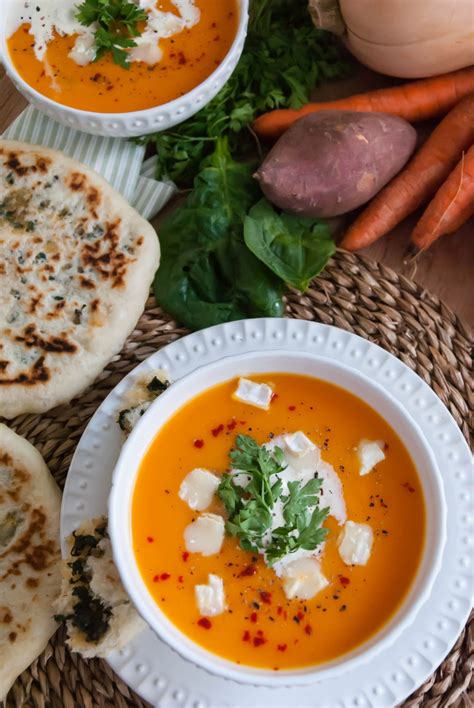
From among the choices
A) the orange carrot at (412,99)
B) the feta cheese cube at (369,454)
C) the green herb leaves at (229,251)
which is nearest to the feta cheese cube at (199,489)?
the feta cheese cube at (369,454)

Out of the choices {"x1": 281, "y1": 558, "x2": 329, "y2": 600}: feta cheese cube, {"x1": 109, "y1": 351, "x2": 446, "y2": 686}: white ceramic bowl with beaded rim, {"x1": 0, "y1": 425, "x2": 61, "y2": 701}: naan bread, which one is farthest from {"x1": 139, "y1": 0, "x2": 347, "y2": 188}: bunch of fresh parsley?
{"x1": 281, "y1": 558, "x2": 329, "y2": 600}: feta cheese cube

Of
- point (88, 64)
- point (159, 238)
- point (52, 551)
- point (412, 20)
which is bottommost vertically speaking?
point (52, 551)

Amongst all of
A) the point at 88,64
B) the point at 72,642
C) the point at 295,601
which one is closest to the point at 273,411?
the point at 295,601

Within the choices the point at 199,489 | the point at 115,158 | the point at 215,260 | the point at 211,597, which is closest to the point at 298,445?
the point at 199,489

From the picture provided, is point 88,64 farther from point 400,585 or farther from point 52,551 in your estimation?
point 400,585

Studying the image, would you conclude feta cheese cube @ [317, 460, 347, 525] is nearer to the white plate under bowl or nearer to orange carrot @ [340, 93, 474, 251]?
the white plate under bowl

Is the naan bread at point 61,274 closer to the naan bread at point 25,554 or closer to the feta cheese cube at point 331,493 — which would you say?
the naan bread at point 25,554
